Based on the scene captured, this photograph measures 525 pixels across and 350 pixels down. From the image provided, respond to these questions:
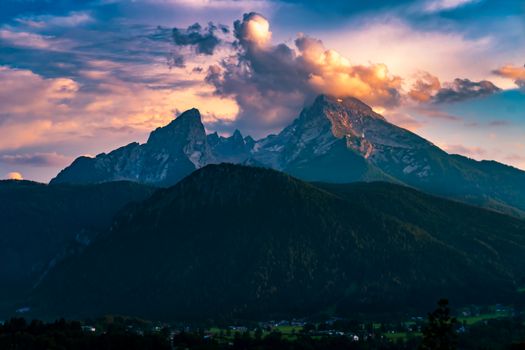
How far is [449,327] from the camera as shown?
534 ft

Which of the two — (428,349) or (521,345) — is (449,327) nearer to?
(428,349)

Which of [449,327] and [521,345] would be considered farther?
[521,345]

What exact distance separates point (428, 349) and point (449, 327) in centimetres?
703

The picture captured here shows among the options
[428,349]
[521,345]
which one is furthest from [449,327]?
[521,345]

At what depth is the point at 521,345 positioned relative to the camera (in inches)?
7569

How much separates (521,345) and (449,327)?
38724 mm

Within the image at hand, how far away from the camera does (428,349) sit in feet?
522

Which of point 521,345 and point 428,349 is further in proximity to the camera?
point 521,345

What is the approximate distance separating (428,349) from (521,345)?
4382 centimetres
